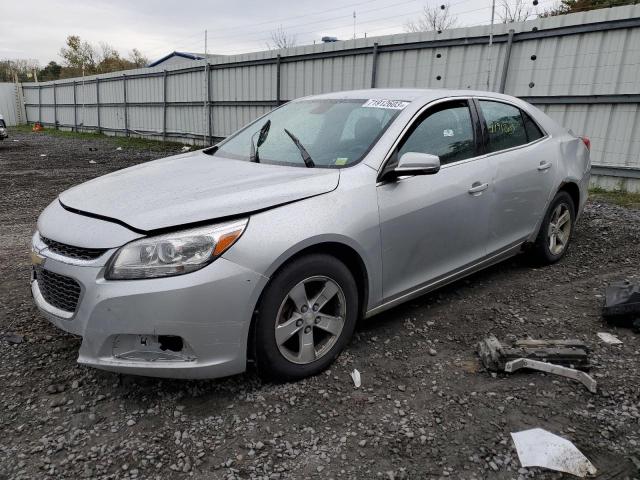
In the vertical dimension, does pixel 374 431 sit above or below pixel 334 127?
below

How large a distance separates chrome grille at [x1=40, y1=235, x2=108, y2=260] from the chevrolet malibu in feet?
0.04

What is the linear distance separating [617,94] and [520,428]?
7.13 metres

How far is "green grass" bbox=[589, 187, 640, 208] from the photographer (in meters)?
7.03

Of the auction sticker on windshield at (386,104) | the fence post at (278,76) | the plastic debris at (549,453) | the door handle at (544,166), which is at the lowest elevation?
the plastic debris at (549,453)

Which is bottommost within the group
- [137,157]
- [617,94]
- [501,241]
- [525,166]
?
[137,157]

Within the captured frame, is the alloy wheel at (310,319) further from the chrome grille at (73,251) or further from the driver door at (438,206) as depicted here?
the chrome grille at (73,251)

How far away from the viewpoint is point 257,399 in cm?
253

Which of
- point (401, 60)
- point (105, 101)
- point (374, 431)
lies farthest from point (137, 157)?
point (374, 431)

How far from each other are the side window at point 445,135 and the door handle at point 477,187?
0.21m

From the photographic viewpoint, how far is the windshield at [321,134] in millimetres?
3068

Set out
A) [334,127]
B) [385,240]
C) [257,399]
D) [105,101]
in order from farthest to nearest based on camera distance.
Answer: [105,101], [334,127], [385,240], [257,399]

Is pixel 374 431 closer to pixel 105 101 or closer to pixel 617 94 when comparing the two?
pixel 617 94

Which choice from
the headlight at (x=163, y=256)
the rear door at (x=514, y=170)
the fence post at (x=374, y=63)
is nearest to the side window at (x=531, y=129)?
the rear door at (x=514, y=170)

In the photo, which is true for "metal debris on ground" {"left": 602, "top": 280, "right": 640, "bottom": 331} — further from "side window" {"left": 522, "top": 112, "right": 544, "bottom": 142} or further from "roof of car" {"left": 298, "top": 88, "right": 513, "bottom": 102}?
"roof of car" {"left": 298, "top": 88, "right": 513, "bottom": 102}
